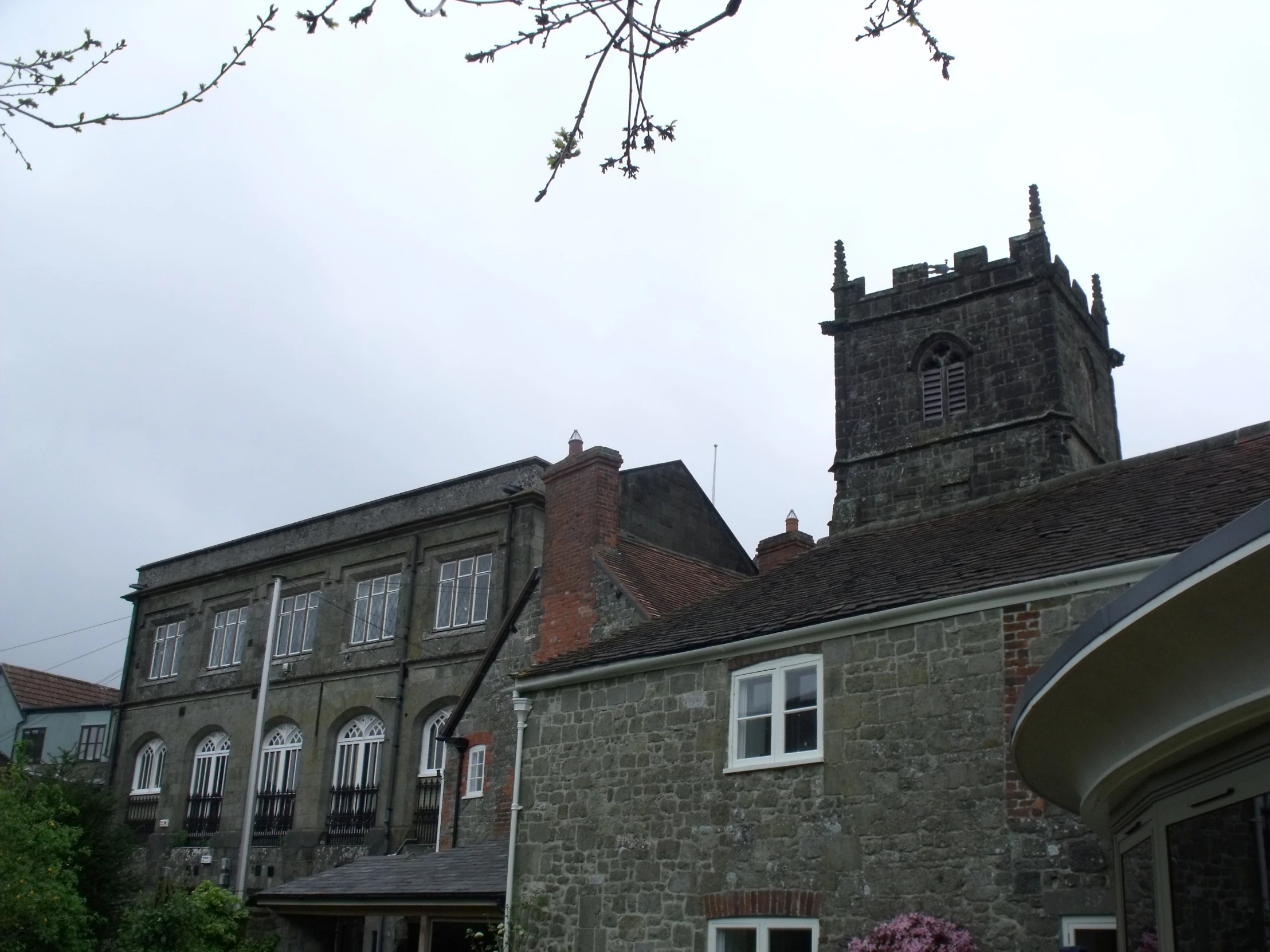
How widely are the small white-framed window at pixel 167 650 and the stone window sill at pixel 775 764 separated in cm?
2662

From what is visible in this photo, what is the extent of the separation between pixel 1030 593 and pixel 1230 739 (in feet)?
23.7

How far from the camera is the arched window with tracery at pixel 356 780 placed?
28750 mm

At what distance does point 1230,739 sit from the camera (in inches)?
186

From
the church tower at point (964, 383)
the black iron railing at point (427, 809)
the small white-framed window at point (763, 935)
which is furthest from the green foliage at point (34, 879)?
the church tower at point (964, 383)

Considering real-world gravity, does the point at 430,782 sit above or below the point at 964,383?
below

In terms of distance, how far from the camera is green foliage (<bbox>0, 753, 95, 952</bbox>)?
53.2ft

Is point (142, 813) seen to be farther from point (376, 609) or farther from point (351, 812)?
point (376, 609)

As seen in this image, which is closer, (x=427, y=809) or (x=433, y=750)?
(x=427, y=809)

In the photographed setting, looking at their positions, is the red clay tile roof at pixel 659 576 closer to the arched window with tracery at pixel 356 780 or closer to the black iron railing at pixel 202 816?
the arched window with tracery at pixel 356 780

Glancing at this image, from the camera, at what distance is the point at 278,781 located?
3125 centimetres

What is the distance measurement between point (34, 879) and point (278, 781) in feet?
48.2

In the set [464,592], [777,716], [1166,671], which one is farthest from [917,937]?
[464,592]

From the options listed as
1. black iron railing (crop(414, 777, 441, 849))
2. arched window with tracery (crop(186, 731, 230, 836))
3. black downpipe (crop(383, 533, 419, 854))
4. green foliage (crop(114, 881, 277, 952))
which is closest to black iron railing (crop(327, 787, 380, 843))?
black downpipe (crop(383, 533, 419, 854))

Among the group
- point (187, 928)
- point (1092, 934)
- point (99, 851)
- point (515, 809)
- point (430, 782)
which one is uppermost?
point (430, 782)
